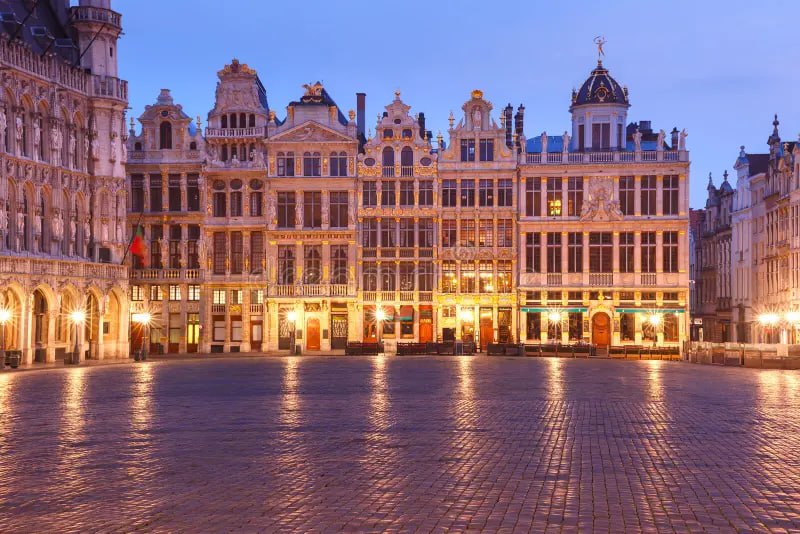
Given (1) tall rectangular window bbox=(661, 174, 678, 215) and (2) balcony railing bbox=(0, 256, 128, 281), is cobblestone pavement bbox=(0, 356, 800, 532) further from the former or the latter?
(1) tall rectangular window bbox=(661, 174, 678, 215)

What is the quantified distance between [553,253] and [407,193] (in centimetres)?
970

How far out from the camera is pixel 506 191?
71625 millimetres

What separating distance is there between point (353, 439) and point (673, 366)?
33.5 m

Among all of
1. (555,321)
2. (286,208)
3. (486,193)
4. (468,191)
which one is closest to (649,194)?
(555,321)

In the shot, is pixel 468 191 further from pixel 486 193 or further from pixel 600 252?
pixel 600 252

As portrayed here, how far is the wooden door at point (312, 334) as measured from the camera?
7156cm

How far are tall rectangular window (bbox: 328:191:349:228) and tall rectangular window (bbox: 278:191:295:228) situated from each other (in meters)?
2.30

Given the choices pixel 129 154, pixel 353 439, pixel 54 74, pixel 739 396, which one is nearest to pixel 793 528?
pixel 353 439

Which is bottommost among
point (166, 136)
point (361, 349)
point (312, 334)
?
point (361, 349)

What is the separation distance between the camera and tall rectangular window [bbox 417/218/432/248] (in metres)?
71.9

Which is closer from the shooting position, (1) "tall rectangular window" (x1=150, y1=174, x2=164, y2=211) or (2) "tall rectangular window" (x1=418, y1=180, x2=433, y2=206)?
(1) "tall rectangular window" (x1=150, y1=174, x2=164, y2=211)

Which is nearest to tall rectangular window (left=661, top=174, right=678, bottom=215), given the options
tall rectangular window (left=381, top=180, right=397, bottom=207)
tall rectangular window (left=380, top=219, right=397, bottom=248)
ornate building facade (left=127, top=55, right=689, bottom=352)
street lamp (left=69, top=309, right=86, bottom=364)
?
ornate building facade (left=127, top=55, right=689, bottom=352)

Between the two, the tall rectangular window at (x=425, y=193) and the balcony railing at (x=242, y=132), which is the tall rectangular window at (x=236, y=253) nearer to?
the balcony railing at (x=242, y=132)

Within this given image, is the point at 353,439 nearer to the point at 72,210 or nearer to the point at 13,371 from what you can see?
the point at 13,371
